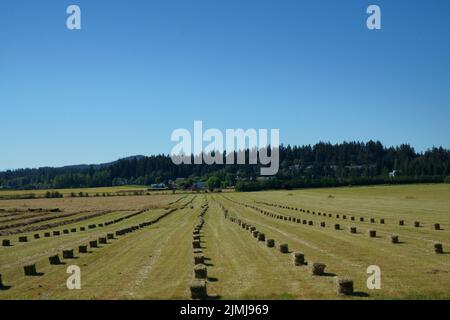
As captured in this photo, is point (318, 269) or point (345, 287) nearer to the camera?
point (345, 287)

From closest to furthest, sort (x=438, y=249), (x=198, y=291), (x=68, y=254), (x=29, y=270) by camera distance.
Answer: (x=198, y=291) < (x=29, y=270) < (x=438, y=249) < (x=68, y=254)

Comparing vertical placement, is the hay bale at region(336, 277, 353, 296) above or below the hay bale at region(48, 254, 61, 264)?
above

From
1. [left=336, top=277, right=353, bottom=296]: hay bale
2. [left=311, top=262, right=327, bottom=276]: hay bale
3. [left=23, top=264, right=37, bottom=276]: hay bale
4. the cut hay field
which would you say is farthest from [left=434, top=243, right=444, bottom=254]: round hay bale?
[left=23, top=264, right=37, bottom=276]: hay bale

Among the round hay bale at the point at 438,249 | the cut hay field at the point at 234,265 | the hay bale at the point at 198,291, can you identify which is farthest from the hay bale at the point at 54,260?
the round hay bale at the point at 438,249

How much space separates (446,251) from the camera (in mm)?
30703

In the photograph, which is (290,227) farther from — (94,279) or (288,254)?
(94,279)

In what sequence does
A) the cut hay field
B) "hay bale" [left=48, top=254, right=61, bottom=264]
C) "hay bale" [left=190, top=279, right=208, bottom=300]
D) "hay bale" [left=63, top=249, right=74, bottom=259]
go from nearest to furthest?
"hay bale" [left=190, top=279, right=208, bottom=300]
the cut hay field
"hay bale" [left=48, top=254, right=61, bottom=264]
"hay bale" [left=63, top=249, right=74, bottom=259]

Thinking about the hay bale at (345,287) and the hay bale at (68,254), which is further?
the hay bale at (68,254)

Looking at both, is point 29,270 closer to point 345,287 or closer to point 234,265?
point 234,265

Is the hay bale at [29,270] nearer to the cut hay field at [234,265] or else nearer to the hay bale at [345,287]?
the cut hay field at [234,265]

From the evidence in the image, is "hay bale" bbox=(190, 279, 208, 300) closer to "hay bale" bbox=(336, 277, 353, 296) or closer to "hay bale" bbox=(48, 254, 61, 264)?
"hay bale" bbox=(336, 277, 353, 296)

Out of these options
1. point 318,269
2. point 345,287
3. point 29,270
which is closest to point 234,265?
point 318,269
